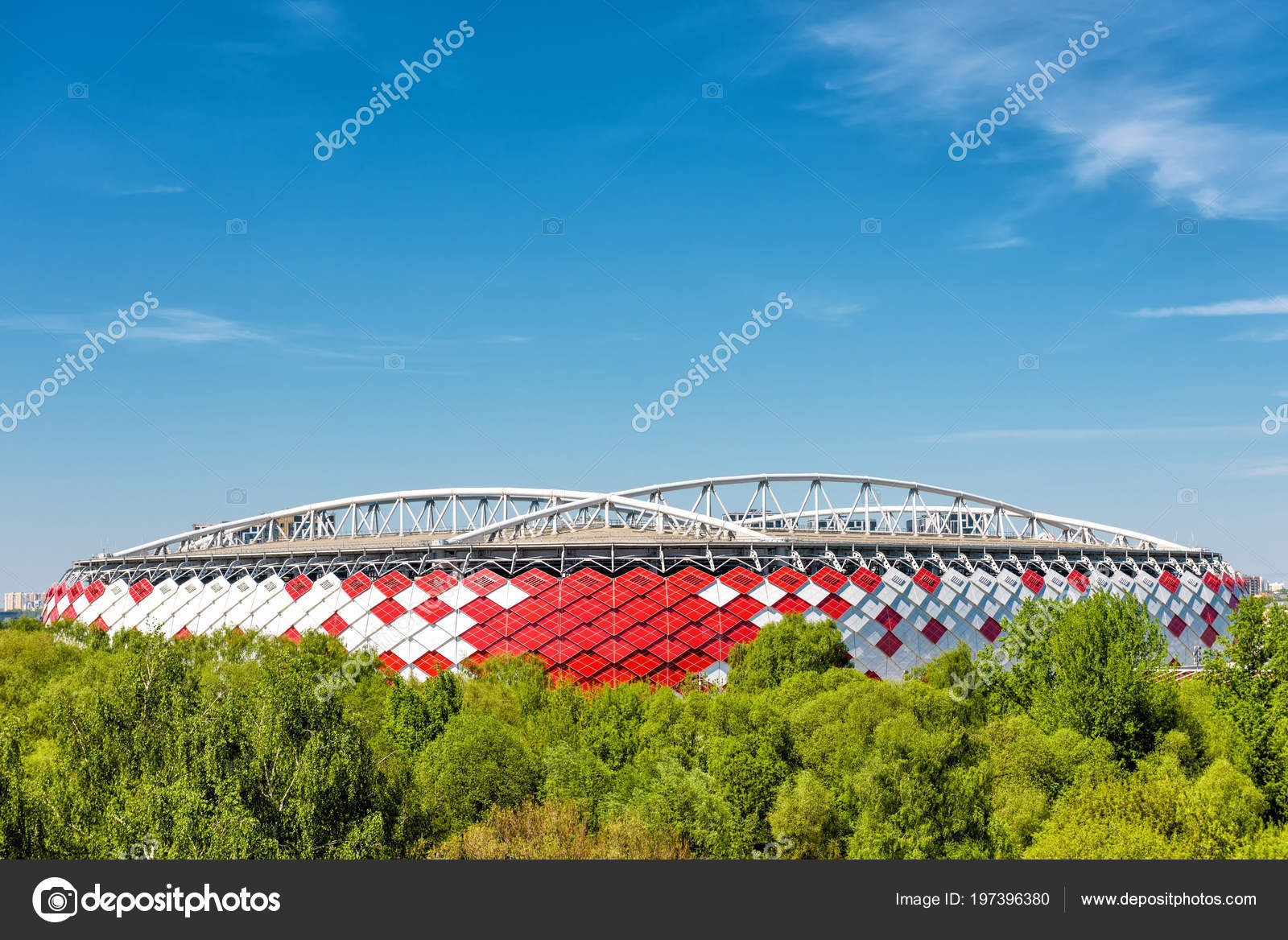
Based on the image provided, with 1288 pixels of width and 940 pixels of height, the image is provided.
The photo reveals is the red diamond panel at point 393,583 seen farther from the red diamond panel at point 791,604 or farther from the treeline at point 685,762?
the red diamond panel at point 791,604

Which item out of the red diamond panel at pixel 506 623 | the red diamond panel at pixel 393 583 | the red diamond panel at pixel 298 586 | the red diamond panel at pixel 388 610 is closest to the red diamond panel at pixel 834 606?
the red diamond panel at pixel 506 623

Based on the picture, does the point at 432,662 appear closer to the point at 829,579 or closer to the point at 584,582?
the point at 584,582

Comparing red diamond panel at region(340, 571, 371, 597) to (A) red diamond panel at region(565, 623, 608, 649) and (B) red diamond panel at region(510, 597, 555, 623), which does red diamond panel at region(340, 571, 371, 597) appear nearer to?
(B) red diamond panel at region(510, 597, 555, 623)

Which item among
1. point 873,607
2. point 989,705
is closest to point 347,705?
point 989,705

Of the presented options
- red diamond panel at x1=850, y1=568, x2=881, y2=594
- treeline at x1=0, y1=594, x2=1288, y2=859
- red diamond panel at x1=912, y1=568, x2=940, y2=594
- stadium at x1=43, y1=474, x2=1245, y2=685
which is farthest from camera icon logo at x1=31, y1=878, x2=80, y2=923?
red diamond panel at x1=912, y1=568, x2=940, y2=594

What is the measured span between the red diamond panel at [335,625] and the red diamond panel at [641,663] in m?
19.2

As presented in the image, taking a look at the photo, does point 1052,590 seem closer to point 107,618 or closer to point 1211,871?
point 1211,871

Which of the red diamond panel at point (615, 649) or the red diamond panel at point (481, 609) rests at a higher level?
the red diamond panel at point (481, 609)

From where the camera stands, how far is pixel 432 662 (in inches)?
2530

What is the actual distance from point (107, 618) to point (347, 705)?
1987 inches

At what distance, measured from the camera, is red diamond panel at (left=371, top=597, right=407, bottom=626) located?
67875mm

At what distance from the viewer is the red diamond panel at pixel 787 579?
223 ft

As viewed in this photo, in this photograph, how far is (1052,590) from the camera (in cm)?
8138

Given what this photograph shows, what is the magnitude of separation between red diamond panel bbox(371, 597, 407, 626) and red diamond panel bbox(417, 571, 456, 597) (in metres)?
1.83
